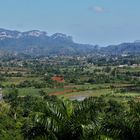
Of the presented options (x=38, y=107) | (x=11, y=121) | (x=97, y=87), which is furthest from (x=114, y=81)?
(x=38, y=107)

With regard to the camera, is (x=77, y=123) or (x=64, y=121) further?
(x=64, y=121)

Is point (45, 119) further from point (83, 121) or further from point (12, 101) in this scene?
point (12, 101)

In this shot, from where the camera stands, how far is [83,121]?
46.1ft

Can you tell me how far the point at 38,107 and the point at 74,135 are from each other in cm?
197

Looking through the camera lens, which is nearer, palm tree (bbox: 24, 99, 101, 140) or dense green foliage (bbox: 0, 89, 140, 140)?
dense green foliage (bbox: 0, 89, 140, 140)

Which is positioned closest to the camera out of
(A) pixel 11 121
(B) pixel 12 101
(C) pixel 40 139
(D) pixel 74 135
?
(C) pixel 40 139

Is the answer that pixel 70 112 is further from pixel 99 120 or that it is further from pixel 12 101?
pixel 12 101

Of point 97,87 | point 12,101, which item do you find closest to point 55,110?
point 12,101

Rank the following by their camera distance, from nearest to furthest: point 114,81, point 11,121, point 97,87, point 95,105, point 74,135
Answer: point 74,135 < point 95,105 < point 11,121 < point 97,87 < point 114,81

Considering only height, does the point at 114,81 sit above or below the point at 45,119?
below

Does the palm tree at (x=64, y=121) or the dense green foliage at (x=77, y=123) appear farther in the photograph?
the palm tree at (x=64, y=121)

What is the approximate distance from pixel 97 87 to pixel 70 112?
102 m

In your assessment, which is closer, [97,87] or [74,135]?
[74,135]

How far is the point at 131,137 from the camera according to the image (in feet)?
46.2
